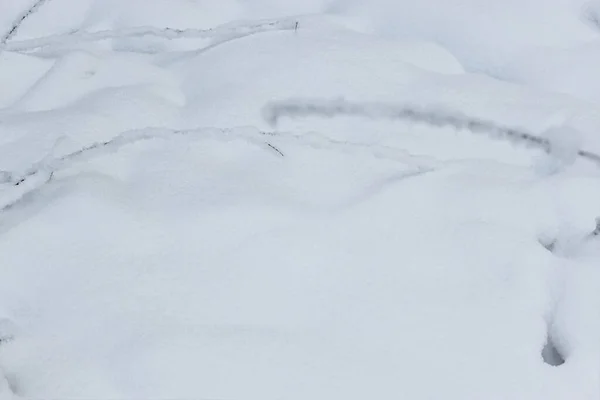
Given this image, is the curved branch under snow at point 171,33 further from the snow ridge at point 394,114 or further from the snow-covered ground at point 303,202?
the snow ridge at point 394,114

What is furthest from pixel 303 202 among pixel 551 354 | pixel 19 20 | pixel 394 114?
pixel 19 20

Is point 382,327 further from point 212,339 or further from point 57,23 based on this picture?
point 57,23

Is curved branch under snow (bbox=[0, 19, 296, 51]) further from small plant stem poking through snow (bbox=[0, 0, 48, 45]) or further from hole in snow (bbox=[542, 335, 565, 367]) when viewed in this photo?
hole in snow (bbox=[542, 335, 565, 367])

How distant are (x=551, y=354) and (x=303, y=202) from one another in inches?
12.7

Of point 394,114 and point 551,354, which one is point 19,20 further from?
point 551,354

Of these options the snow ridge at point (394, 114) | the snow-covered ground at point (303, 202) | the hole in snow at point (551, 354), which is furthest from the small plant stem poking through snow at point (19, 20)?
the hole in snow at point (551, 354)

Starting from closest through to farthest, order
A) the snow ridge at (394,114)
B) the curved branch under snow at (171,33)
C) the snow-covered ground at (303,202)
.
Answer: the snow-covered ground at (303,202)
the snow ridge at (394,114)
the curved branch under snow at (171,33)

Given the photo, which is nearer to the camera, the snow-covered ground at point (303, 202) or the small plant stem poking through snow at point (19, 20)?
the snow-covered ground at point (303, 202)

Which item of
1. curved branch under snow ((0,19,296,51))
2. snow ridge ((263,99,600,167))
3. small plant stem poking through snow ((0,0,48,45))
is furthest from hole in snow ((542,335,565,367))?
small plant stem poking through snow ((0,0,48,45))

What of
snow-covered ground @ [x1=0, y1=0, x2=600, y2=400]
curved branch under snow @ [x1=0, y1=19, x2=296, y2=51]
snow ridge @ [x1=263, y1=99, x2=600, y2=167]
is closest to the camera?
snow-covered ground @ [x1=0, y1=0, x2=600, y2=400]

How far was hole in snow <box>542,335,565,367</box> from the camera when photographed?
69 cm

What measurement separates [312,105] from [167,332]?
39 cm

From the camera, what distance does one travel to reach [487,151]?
2.88 ft

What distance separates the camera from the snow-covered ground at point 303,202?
66 centimetres
